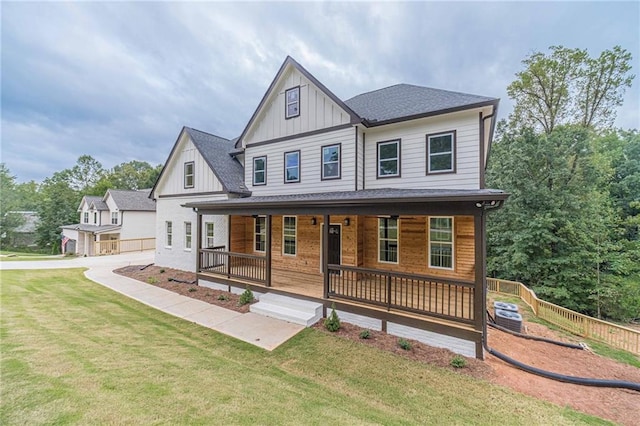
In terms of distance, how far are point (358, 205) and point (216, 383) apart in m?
5.01

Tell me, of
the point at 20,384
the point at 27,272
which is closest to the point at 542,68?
the point at 20,384

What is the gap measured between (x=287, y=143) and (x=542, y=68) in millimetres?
19610

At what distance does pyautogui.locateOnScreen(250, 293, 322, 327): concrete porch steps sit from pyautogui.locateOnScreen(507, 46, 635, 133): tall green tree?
21721 millimetres

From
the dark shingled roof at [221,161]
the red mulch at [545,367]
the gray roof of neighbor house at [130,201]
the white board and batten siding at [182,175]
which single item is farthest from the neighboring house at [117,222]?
the red mulch at [545,367]

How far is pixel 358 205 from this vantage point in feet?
22.8

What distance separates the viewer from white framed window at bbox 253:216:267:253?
39.4 ft

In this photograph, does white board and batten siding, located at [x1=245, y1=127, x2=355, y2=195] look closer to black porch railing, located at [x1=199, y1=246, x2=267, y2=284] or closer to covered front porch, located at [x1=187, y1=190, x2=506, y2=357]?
covered front porch, located at [x1=187, y1=190, x2=506, y2=357]

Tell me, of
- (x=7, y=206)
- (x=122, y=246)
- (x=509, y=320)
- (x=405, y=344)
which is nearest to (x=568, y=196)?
(x=509, y=320)

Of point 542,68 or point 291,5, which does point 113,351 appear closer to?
point 291,5

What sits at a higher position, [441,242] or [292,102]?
[292,102]

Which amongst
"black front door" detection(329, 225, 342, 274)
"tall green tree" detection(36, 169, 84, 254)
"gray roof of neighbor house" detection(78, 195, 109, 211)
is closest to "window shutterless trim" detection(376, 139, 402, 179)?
"black front door" detection(329, 225, 342, 274)

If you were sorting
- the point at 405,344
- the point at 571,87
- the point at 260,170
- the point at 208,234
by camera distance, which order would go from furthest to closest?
the point at 571,87 < the point at 208,234 < the point at 260,170 < the point at 405,344

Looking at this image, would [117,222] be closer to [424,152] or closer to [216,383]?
[216,383]

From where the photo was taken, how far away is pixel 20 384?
11.9 feet
